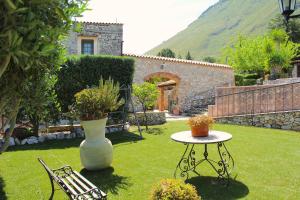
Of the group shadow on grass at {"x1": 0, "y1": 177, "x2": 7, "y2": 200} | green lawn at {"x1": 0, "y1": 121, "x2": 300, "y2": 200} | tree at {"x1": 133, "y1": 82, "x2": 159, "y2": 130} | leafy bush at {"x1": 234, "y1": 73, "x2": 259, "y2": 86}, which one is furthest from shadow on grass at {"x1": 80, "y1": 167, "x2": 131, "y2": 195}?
leafy bush at {"x1": 234, "y1": 73, "x2": 259, "y2": 86}

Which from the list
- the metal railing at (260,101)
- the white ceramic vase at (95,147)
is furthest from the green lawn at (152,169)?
the metal railing at (260,101)

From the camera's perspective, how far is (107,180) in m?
5.94

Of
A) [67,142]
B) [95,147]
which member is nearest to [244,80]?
[67,142]

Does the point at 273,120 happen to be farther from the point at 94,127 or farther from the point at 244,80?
the point at 244,80

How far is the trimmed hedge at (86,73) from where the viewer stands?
11.9m

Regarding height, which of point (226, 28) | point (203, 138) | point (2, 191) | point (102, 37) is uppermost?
point (226, 28)

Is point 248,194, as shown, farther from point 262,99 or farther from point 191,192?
point 262,99

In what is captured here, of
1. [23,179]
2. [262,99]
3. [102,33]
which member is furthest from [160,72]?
[23,179]

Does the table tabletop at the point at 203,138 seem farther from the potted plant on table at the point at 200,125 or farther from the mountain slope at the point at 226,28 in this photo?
the mountain slope at the point at 226,28

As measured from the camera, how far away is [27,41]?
201 centimetres

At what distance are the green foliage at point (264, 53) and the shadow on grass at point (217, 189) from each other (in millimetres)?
15294

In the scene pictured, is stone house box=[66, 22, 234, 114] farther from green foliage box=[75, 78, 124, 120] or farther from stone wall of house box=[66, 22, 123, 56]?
green foliage box=[75, 78, 124, 120]

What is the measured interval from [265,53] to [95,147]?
19284mm

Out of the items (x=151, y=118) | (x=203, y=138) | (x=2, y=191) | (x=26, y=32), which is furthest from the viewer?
(x=151, y=118)
